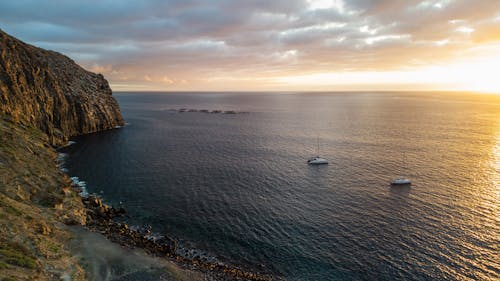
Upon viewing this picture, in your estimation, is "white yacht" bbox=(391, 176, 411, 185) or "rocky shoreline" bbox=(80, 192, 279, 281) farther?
"white yacht" bbox=(391, 176, 411, 185)

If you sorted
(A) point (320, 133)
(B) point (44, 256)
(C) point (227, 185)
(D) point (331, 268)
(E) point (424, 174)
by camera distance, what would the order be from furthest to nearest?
(A) point (320, 133), (E) point (424, 174), (C) point (227, 185), (D) point (331, 268), (B) point (44, 256)

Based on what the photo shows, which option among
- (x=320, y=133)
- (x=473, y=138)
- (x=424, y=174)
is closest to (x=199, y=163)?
(x=424, y=174)

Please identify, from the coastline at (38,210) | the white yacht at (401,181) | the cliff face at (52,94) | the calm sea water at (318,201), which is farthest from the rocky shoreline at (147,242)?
the white yacht at (401,181)

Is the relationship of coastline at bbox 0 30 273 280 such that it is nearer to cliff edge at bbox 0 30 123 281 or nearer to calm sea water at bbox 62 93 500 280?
cliff edge at bbox 0 30 123 281

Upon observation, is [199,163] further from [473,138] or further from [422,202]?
[473,138]

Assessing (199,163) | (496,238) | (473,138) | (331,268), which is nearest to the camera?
(331,268)

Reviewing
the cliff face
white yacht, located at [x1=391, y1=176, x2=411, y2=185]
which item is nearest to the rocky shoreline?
the cliff face

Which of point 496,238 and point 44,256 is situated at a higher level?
point 44,256
